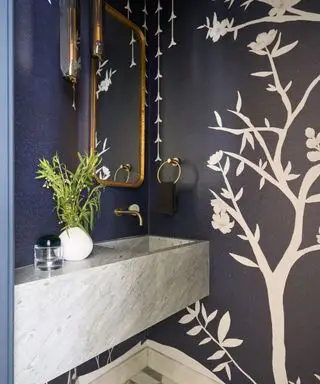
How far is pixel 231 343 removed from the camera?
1.42m

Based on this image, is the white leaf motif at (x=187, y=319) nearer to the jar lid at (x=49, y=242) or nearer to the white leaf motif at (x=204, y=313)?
the white leaf motif at (x=204, y=313)

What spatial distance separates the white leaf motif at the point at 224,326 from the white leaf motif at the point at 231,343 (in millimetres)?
22

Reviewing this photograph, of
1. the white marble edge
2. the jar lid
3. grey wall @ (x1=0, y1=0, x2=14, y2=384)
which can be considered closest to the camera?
grey wall @ (x1=0, y1=0, x2=14, y2=384)

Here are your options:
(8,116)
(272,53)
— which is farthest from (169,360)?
(272,53)

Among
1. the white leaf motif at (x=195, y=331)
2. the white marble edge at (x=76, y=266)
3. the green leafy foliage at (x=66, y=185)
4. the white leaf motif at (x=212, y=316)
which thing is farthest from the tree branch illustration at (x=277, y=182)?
the green leafy foliage at (x=66, y=185)

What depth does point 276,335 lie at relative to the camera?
129 cm

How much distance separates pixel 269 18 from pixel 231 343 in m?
1.70

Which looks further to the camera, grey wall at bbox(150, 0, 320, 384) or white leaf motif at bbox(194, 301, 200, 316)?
white leaf motif at bbox(194, 301, 200, 316)

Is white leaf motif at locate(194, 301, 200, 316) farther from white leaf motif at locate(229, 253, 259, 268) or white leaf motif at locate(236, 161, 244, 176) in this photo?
white leaf motif at locate(236, 161, 244, 176)

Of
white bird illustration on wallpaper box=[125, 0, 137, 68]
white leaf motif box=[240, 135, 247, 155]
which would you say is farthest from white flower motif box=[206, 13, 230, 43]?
white leaf motif box=[240, 135, 247, 155]

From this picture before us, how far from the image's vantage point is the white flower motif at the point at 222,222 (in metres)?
1.44

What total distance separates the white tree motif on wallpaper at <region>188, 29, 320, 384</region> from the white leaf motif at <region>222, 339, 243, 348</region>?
0.41 ft

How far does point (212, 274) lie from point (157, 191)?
1.98ft

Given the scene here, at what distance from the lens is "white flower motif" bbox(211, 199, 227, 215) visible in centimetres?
146
